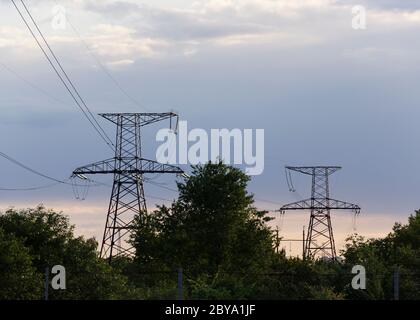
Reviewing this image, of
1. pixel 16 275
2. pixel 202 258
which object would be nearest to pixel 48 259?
pixel 16 275

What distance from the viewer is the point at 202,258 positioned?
254 ft

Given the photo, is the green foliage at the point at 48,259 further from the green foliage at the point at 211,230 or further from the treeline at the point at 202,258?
the green foliage at the point at 211,230

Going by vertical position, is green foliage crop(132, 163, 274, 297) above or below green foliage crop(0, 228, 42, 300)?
above

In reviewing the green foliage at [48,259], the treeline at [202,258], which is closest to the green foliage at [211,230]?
→ the treeline at [202,258]

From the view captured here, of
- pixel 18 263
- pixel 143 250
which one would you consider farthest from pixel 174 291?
pixel 143 250

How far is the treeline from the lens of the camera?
49.6 metres

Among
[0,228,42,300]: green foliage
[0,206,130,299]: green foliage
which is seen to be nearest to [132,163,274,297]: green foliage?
[0,206,130,299]: green foliage

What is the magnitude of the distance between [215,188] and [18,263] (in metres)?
29.2

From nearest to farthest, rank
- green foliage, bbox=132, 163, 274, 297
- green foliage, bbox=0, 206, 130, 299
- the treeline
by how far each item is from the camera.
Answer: the treeline < green foliage, bbox=0, 206, 130, 299 < green foliage, bbox=132, 163, 274, 297

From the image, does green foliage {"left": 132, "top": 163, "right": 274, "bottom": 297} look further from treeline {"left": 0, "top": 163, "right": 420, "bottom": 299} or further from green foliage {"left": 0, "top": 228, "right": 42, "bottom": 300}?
green foliage {"left": 0, "top": 228, "right": 42, "bottom": 300}

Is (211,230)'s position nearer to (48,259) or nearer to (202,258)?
(202,258)

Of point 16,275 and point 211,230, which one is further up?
point 211,230
